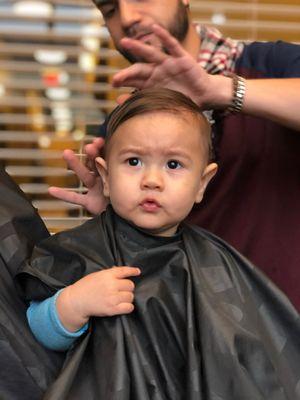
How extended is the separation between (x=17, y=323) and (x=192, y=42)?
36.9 inches

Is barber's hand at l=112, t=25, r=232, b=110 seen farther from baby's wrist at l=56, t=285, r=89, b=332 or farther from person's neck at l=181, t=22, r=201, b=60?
baby's wrist at l=56, t=285, r=89, b=332

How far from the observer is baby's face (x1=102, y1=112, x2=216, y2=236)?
121 centimetres

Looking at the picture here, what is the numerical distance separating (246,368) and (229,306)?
121mm

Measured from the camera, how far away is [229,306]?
120 cm

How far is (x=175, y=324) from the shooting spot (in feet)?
3.82

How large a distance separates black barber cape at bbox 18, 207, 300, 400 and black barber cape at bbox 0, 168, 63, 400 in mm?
34

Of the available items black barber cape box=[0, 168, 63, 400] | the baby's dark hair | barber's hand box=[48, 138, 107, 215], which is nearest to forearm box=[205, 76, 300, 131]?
the baby's dark hair

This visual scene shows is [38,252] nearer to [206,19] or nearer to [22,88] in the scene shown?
[22,88]

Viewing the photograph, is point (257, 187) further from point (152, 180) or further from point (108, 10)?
point (108, 10)

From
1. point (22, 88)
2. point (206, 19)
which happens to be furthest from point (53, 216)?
point (206, 19)

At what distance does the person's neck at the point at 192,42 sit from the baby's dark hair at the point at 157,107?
467mm

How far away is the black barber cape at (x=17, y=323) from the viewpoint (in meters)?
1.09

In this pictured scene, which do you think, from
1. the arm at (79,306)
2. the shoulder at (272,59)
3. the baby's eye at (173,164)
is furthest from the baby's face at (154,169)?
the shoulder at (272,59)

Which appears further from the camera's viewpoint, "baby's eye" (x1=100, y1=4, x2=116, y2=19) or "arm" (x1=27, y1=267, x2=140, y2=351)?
"baby's eye" (x1=100, y1=4, x2=116, y2=19)
